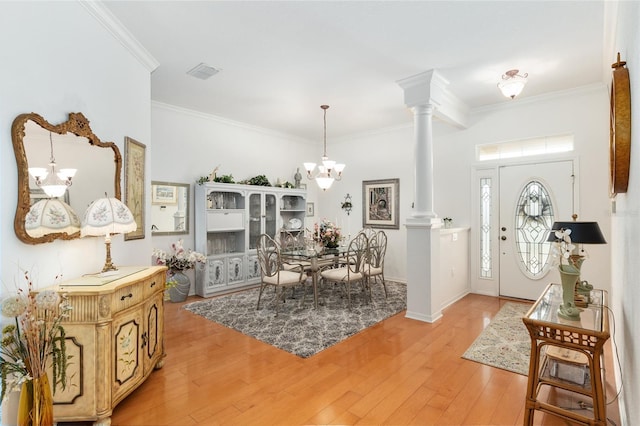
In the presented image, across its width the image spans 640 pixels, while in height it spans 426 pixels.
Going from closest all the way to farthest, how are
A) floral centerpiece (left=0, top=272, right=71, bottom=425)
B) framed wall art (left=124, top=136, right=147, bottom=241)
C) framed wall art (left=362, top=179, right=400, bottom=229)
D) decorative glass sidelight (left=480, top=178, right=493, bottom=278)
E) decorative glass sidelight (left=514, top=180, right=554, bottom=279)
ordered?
floral centerpiece (left=0, top=272, right=71, bottom=425)
framed wall art (left=124, top=136, right=147, bottom=241)
decorative glass sidelight (left=514, top=180, right=554, bottom=279)
decorative glass sidelight (left=480, top=178, right=493, bottom=278)
framed wall art (left=362, top=179, right=400, bottom=229)

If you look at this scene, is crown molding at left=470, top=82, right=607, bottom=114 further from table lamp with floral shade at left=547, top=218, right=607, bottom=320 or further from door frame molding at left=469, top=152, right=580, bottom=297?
table lamp with floral shade at left=547, top=218, right=607, bottom=320

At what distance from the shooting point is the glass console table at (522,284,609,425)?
176cm

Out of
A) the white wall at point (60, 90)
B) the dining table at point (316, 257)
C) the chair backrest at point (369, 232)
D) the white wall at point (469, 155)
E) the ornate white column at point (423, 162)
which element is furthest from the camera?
the chair backrest at point (369, 232)

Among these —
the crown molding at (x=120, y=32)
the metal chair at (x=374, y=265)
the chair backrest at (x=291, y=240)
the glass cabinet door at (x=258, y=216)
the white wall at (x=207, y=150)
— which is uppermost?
the crown molding at (x=120, y=32)

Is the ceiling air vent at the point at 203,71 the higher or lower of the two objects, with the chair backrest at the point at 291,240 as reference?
higher

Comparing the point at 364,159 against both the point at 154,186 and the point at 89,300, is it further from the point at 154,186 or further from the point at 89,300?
the point at 89,300

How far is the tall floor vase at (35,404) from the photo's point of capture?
1712 millimetres

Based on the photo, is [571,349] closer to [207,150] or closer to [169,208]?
[169,208]

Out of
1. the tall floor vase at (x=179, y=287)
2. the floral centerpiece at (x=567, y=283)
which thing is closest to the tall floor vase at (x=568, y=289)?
the floral centerpiece at (x=567, y=283)

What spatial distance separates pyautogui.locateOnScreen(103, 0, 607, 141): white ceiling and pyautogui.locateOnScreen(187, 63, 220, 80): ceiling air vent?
0.08 m

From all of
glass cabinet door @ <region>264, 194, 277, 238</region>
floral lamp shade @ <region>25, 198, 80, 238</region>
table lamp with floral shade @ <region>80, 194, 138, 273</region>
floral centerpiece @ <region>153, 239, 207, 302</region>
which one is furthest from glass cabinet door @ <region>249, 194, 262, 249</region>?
floral lamp shade @ <region>25, 198, 80, 238</region>

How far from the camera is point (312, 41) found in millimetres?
3031

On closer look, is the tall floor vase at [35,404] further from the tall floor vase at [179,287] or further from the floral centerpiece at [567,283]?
the floral centerpiece at [567,283]

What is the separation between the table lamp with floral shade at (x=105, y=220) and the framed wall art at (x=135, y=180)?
2.23 ft
